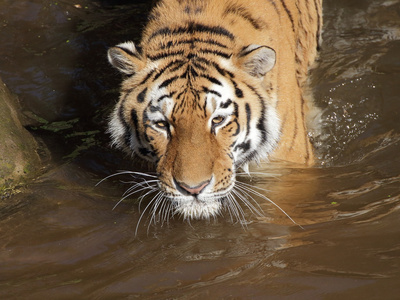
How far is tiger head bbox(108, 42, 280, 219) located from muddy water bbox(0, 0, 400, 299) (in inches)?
11.5

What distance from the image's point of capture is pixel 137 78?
10.0 feet

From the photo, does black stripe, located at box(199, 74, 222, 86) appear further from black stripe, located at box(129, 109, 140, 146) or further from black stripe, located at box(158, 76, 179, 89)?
black stripe, located at box(129, 109, 140, 146)

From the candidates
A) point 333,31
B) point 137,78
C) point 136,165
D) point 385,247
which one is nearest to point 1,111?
point 136,165

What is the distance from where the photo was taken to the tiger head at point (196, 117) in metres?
2.72

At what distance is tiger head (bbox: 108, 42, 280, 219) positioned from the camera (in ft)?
8.91

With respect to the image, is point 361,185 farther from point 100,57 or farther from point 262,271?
point 100,57

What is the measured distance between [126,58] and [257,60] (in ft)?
2.12

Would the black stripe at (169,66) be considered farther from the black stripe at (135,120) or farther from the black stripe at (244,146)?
the black stripe at (244,146)

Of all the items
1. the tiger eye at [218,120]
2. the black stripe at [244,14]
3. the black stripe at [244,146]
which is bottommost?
the black stripe at [244,146]

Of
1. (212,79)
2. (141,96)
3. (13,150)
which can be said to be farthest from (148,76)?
(13,150)

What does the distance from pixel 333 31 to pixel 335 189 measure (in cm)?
235

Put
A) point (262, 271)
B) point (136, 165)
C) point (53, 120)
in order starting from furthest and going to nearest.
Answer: point (53, 120)
point (136, 165)
point (262, 271)

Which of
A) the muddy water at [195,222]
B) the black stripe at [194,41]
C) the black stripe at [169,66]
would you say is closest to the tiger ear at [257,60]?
the black stripe at [194,41]

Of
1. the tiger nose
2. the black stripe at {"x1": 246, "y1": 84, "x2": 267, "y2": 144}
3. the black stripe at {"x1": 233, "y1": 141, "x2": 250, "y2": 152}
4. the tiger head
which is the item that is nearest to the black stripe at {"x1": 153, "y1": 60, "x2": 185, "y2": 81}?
the tiger head
